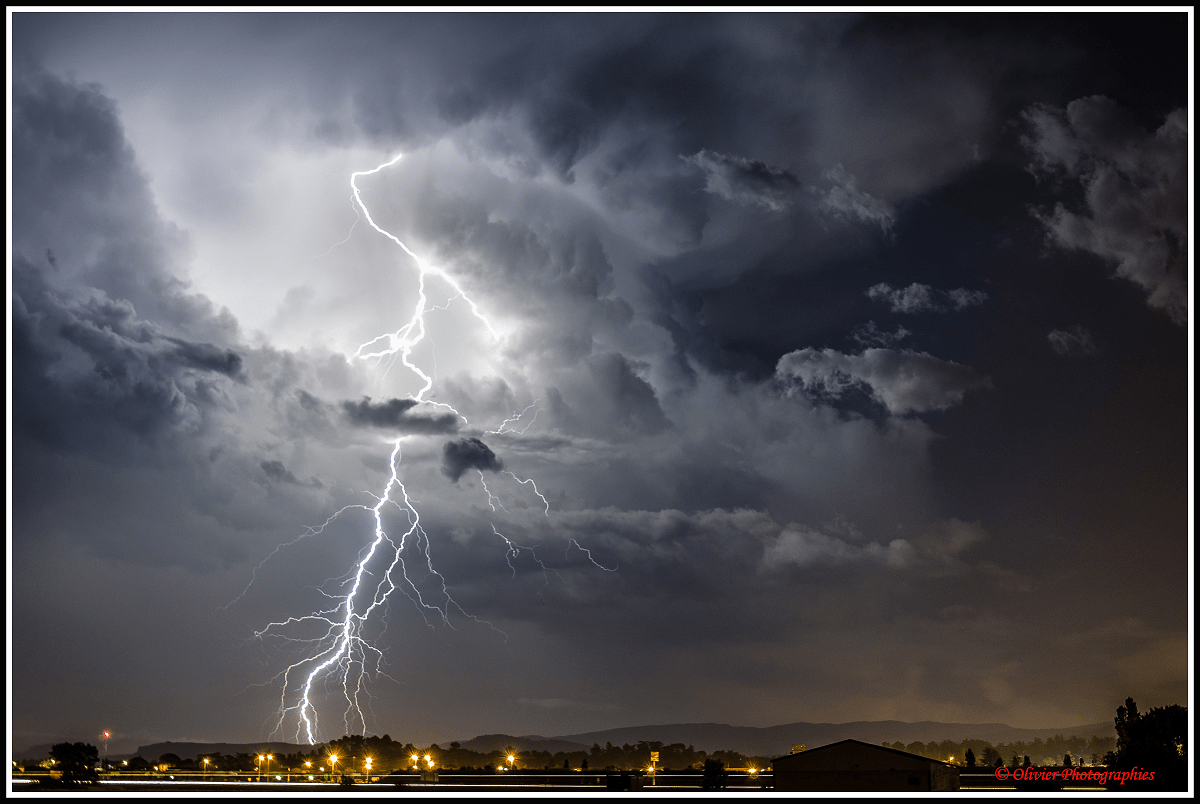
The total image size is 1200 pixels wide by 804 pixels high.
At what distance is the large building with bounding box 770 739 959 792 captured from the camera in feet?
88.0

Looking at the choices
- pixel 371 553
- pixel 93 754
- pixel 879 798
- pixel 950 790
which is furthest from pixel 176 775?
pixel 879 798

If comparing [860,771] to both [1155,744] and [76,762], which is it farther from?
[1155,744]

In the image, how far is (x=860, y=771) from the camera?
27.6 metres

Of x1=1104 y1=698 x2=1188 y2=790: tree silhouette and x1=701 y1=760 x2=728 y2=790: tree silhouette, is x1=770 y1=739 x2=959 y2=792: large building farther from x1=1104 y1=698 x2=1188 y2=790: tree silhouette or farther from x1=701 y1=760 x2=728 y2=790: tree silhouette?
x1=1104 y1=698 x2=1188 y2=790: tree silhouette

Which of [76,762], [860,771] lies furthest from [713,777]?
[76,762]

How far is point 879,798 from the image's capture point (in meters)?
16.4

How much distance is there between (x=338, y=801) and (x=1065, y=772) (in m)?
27.0

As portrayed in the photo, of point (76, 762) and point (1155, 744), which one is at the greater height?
point (76, 762)

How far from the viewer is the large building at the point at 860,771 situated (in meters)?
26.8

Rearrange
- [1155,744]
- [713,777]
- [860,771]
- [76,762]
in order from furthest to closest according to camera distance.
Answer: [1155,744] < [713,777] < [860,771] < [76,762]

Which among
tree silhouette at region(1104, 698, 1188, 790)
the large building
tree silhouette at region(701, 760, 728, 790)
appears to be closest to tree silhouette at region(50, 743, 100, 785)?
the large building

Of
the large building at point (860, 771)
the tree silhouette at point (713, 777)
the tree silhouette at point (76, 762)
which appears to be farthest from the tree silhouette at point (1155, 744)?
the tree silhouette at point (76, 762)

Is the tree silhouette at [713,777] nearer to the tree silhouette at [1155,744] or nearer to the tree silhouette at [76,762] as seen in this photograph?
the tree silhouette at [1155,744]

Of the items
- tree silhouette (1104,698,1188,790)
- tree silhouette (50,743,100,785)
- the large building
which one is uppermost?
tree silhouette (50,743,100,785)
